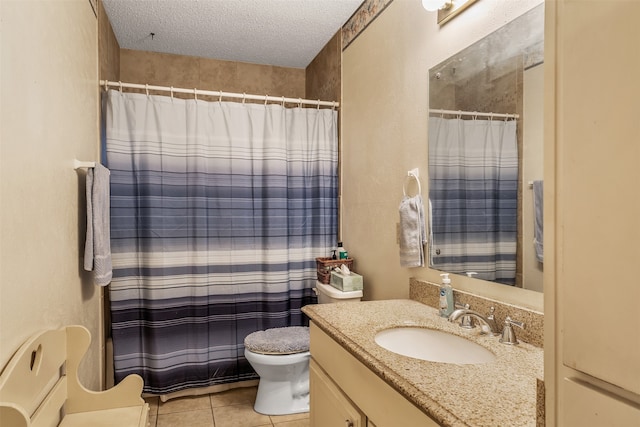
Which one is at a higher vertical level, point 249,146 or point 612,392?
point 249,146

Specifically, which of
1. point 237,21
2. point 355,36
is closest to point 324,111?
point 355,36

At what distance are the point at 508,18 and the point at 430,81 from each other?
452 millimetres

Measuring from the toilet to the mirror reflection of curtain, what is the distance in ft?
2.62

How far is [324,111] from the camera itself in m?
2.84

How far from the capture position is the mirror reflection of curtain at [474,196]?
55.5 inches

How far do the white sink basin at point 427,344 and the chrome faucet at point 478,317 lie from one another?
8 centimetres

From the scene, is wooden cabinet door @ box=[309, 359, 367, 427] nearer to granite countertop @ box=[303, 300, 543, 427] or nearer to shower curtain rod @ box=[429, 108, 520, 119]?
granite countertop @ box=[303, 300, 543, 427]

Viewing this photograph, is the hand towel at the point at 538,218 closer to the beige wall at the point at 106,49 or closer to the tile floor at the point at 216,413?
the tile floor at the point at 216,413

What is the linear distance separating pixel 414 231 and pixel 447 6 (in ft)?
3.15

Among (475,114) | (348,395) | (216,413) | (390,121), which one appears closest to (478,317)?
(348,395)

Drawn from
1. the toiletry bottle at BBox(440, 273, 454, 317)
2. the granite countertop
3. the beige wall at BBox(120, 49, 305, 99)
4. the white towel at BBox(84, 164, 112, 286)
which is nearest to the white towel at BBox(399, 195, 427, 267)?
the toiletry bottle at BBox(440, 273, 454, 317)

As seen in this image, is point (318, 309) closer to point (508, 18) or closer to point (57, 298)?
point (57, 298)

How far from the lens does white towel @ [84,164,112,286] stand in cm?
186

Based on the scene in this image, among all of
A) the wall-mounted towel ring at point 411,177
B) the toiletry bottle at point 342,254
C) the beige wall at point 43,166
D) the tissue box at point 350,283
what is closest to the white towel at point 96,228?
the beige wall at point 43,166
